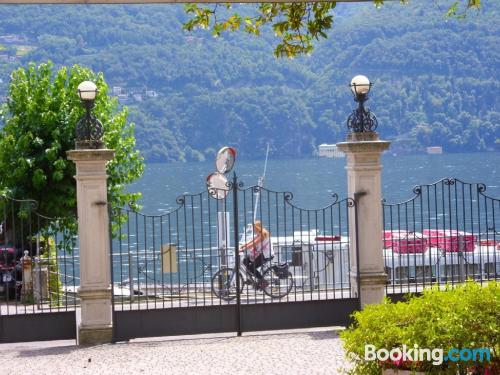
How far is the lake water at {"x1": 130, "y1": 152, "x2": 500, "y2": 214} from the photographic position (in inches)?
3701

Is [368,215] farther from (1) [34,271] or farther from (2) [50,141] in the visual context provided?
(2) [50,141]

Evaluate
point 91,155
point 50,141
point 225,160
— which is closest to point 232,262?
point 225,160

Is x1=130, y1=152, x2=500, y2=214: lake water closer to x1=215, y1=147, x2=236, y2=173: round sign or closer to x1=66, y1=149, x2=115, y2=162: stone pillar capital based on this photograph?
x1=215, y1=147, x2=236, y2=173: round sign

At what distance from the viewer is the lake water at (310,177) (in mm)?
94000

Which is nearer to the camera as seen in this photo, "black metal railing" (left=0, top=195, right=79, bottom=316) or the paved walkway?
the paved walkway

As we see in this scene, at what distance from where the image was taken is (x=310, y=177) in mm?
124312

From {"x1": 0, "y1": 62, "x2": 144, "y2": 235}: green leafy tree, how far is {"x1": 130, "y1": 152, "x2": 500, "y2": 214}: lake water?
5243 centimetres

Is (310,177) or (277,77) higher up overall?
(277,77)

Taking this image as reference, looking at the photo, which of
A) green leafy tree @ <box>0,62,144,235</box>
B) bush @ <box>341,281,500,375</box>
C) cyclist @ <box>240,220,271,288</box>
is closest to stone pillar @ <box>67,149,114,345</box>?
cyclist @ <box>240,220,271,288</box>

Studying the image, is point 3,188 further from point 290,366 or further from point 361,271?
point 290,366

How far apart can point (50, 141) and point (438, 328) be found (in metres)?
19.3

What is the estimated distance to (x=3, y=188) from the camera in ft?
79.1

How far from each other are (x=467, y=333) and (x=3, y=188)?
19286 mm
